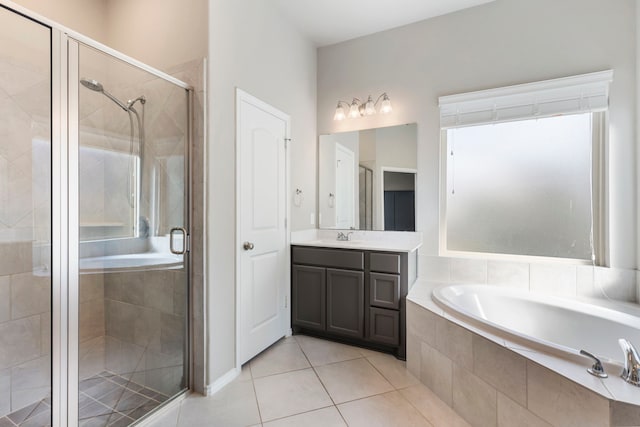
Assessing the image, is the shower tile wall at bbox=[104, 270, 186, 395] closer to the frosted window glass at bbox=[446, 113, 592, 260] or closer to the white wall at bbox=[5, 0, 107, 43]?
the white wall at bbox=[5, 0, 107, 43]

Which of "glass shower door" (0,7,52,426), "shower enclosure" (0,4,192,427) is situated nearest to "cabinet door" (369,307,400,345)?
"shower enclosure" (0,4,192,427)

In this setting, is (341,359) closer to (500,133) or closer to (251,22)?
(500,133)

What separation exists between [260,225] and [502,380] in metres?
1.79

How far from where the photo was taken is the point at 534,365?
4.28ft

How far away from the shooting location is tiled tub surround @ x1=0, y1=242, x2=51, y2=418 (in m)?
1.46

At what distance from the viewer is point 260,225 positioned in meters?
2.41

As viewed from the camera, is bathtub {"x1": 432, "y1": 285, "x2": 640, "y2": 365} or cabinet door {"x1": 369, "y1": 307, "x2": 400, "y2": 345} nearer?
bathtub {"x1": 432, "y1": 285, "x2": 640, "y2": 365}

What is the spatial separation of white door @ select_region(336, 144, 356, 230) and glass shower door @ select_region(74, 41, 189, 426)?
163cm

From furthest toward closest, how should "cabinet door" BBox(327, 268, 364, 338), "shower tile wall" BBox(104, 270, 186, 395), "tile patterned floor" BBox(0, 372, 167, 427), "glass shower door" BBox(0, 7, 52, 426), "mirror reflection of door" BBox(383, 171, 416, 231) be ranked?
"mirror reflection of door" BBox(383, 171, 416, 231)
"cabinet door" BBox(327, 268, 364, 338)
"shower tile wall" BBox(104, 270, 186, 395)
"tile patterned floor" BBox(0, 372, 167, 427)
"glass shower door" BBox(0, 7, 52, 426)

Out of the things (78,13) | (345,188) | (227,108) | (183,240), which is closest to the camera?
(183,240)

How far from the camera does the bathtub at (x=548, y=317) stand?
169cm

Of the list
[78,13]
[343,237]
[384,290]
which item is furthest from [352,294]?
[78,13]

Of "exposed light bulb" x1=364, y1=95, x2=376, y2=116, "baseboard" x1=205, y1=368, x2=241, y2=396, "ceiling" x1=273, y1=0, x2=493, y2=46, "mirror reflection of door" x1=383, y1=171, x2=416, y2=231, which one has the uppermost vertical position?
"ceiling" x1=273, y1=0, x2=493, y2=46

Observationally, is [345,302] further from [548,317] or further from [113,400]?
[113,400]
